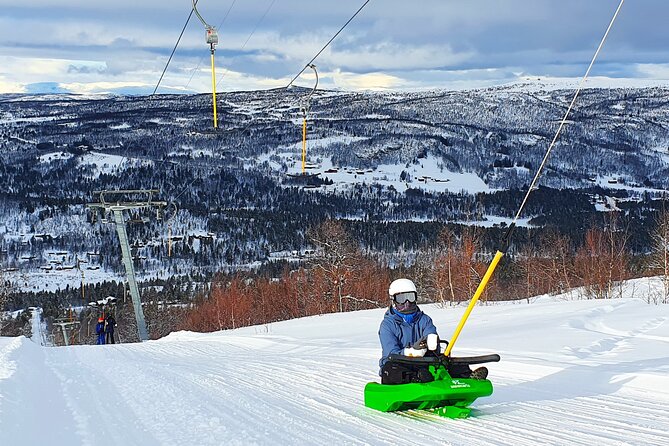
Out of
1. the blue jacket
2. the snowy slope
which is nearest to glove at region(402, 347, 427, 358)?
the blue jacket

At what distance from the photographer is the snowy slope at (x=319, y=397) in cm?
761

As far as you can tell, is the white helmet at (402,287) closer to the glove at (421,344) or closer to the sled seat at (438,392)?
the glove at (421,344)

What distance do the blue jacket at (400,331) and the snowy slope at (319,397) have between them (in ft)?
2.74


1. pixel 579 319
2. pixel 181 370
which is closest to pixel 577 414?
pixel 181 370

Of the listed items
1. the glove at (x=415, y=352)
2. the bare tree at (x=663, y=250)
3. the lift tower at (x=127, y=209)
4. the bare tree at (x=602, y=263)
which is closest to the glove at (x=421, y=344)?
the glove at (x=415, y=352)

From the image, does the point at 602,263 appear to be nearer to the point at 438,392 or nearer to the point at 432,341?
the point at 432,341

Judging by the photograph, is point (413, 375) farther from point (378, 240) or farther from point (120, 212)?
point (378, 240)

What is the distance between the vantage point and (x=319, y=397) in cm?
1051

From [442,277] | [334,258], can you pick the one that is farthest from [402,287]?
[334,258]

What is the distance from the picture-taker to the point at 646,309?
24750 mm

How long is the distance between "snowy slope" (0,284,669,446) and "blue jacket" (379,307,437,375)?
0.83 metres

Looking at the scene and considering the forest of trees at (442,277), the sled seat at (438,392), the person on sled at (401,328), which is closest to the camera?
the sled seat at (438,392)

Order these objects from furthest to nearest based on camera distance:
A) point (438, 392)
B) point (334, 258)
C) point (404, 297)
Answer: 1. point (334, 258)
2. point (404, 297)
3. point (438, 392)

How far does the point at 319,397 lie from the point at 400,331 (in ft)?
5.97
